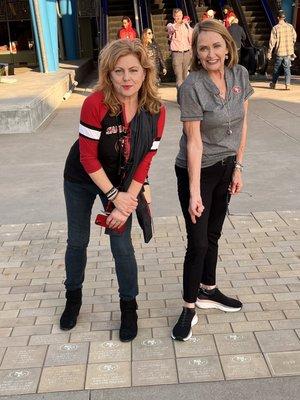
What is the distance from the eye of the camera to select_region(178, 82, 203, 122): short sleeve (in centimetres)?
259

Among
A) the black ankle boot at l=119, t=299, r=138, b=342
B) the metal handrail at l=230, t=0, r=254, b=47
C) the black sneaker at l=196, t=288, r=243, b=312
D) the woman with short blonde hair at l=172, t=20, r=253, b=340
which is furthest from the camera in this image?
the metal handrail at l=230, t=0, r=254, b=47

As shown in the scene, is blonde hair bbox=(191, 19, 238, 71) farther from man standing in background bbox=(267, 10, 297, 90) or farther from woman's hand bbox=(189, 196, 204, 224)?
man standing in background bbox=(267, 10, 297, 90)

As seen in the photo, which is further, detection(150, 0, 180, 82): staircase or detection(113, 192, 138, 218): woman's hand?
detection(150, 0, 180, 82): staircase

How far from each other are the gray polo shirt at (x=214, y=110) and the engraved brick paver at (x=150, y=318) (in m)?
1.05

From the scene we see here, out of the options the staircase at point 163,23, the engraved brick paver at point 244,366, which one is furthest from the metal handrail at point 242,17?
the engraved brick paver at point 244,366

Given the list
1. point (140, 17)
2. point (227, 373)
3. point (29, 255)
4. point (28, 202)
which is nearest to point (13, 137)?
point (28, 202)

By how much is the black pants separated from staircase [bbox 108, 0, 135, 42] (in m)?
14.0

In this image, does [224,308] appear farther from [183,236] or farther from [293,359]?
[183,236]

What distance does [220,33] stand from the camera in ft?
8.49

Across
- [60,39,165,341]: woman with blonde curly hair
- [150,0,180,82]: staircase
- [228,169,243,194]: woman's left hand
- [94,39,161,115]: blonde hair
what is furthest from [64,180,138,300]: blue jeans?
[150,0,180,82]: staircase

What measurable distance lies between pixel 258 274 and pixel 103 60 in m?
2.01

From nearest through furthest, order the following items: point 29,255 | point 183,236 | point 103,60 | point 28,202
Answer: point 103,60 → point 29,255 → point 183,236 → point 28,202

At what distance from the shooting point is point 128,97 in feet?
8.44

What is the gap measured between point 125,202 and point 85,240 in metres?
0.46
